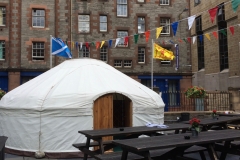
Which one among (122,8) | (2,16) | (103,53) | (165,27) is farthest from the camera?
(165,27)

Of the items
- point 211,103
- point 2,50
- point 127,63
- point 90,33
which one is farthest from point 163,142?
point 2,50

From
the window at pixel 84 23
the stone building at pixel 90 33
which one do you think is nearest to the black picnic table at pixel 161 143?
the stone building at pixel 90 33

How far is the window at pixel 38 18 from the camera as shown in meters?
25.0

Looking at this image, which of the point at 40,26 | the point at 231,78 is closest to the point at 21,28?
the point at 40,26

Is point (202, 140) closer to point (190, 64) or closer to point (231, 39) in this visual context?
point (231, 39)

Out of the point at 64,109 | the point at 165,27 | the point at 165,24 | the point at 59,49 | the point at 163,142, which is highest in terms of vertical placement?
the point at 165,24

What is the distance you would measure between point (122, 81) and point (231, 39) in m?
15.8

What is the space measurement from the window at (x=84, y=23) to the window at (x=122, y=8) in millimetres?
2898

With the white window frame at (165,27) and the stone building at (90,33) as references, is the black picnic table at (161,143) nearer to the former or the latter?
the stone building at (90,33)

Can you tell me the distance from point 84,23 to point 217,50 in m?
11.6

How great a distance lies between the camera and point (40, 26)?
25078mm

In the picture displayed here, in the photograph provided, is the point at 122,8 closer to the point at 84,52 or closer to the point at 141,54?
the point at 141,54

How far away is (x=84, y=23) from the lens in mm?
26156

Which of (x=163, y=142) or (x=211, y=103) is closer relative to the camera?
(x=163, y=142)
